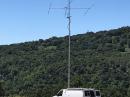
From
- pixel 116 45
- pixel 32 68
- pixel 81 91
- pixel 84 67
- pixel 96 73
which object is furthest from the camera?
pixel 116 45

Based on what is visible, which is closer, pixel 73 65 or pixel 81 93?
pixel 81 93

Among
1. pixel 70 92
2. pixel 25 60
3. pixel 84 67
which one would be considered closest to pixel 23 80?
pixel 84 67

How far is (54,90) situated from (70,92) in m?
11.2

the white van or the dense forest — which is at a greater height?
the dense forest

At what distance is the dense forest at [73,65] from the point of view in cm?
5903

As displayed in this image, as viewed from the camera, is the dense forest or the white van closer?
the white van

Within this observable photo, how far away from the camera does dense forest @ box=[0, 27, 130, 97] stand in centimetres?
5903

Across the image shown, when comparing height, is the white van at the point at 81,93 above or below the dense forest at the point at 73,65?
below

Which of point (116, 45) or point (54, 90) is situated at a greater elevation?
point (116, 45)

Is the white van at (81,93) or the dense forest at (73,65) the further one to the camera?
the dense forest at (73,65)

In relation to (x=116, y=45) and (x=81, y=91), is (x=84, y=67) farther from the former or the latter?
(x=81, y=91)

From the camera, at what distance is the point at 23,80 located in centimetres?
7725

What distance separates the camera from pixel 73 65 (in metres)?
79.1

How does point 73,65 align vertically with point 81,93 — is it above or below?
above
